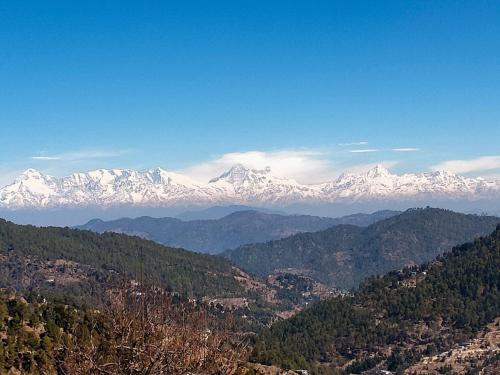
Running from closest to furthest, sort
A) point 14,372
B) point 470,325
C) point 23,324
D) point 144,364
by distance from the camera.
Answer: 1. point 144,364
2. point 14,372
3. point 23,324
4. point 470,325

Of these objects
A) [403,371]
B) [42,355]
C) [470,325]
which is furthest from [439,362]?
[42,355]

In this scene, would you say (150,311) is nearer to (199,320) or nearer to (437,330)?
(199,320)

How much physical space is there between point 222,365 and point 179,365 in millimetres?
4168

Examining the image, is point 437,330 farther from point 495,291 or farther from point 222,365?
point 222,365

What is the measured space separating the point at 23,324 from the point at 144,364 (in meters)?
69.0

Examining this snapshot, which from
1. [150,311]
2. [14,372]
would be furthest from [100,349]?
[14,372]

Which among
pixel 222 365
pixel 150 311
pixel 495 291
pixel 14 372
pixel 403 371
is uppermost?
pixel 150 311

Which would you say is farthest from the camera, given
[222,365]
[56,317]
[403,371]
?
[403,371]

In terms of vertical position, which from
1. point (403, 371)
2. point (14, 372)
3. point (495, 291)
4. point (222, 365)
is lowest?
point (403, 371)

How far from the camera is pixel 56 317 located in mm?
95500

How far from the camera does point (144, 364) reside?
2784 centimetres

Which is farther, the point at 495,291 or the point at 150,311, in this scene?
the point at 495,291

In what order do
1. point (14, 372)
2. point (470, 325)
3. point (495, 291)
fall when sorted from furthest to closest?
point (495, 291)
point (470, 325)
point (14, 372)

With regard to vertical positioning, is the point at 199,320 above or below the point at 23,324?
above
